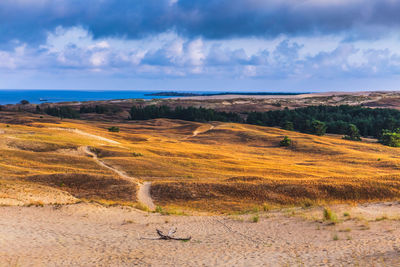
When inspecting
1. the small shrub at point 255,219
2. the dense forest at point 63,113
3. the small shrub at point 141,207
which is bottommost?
the small shrub at point 141,207

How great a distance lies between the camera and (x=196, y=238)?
721 inches

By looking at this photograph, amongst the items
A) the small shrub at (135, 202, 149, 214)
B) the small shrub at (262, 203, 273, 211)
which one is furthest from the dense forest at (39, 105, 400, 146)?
the small shrub at (135, 202, 149, 214)

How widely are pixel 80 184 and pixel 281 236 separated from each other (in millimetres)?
20204

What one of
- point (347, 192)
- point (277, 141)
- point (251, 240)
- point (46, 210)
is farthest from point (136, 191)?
point (277, 141)

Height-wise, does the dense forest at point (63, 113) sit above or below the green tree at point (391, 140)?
above

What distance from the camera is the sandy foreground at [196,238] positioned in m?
14.6

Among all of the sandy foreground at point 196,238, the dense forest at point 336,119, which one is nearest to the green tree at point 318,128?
the dense forest at point 336,119

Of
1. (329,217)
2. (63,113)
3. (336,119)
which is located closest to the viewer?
(329,217)

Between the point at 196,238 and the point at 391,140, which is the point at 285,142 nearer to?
the point at 391,140

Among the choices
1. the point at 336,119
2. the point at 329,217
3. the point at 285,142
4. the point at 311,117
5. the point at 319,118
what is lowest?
the point at 285,142

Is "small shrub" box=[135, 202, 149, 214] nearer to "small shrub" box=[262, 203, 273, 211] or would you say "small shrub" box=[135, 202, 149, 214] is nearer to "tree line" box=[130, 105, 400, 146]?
"small shrub" box=[262, 203, 273, 211]

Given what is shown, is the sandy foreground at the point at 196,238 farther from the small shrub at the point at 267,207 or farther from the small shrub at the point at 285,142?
the small shrub at the point at 285,142

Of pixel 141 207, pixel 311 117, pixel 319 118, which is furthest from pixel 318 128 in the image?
pixel 141 207

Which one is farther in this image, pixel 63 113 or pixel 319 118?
pixel 63 113
